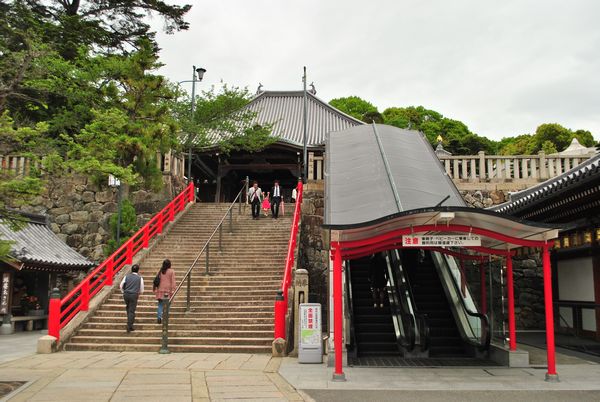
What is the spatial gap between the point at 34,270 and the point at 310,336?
9726 millimetres

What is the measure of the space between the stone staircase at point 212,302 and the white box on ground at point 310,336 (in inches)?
56.8

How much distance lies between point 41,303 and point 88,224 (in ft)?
12.9

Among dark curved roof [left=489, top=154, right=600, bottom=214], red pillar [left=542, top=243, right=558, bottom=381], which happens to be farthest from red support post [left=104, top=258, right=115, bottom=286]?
dark curved roof [left=489, top=154, right=600, bottom=214]

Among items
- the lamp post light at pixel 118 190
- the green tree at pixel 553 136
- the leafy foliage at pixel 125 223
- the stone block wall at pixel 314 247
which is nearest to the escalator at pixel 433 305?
the stone block wall at pixel 314 247

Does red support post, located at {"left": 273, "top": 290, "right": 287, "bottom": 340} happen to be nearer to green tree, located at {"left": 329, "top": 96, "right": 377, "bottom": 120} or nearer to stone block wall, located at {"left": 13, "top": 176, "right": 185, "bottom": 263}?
stone block wall, located at {"left": 13, "top": 176, "right": 185, "bottom": 263}

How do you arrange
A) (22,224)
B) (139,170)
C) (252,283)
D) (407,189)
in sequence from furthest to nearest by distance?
(139,170), (252,283), (407,189), (22,224)

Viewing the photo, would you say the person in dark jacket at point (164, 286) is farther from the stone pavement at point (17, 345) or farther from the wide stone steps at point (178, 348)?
the stone pavement at point (17, 345)

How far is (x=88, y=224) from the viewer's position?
18.8m

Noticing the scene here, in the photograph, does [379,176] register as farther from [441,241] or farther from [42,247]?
[42,247]

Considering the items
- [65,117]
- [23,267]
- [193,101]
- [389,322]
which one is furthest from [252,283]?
[193,101]

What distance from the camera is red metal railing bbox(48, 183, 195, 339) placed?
10.5 m

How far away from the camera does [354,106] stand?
53.4 metres

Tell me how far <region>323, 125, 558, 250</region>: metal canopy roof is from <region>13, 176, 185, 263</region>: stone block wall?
7.80m

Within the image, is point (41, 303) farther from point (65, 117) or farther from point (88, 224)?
point (65, 117)
